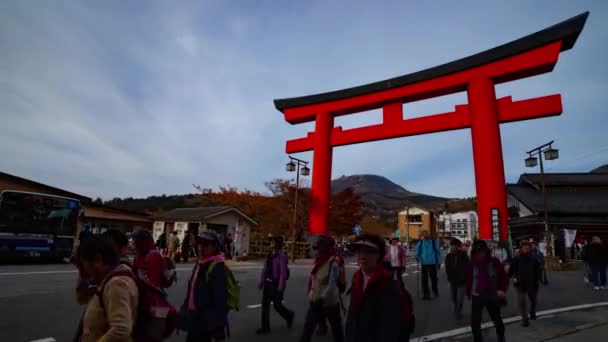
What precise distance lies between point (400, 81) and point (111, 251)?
1271cm

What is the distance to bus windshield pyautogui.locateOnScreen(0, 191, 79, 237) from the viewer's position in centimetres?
1167

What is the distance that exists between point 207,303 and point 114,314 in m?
1.34

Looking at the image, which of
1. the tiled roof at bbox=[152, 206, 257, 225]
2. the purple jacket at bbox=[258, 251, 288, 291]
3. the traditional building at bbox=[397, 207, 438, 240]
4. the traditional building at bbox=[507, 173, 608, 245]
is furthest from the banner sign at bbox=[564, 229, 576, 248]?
the traditional building at bbox=[397, 207, 438, 240]

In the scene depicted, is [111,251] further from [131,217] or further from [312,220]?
[131,217]

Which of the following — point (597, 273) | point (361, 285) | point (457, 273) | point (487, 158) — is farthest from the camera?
point (487, 158)

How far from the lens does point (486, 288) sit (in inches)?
175

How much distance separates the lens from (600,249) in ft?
31.8

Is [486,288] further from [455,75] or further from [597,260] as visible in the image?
[455,75]

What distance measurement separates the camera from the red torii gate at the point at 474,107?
10.2m

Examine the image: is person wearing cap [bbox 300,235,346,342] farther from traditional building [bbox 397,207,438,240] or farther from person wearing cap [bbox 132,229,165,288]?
traditional building [bbox 397,207,438,240]

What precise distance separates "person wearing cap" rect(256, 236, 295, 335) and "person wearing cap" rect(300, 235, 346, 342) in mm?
961

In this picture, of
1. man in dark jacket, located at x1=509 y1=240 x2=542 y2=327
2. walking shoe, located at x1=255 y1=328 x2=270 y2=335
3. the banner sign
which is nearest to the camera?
walking shoe, located at x1=255 y1=328 x2=270 y2=335

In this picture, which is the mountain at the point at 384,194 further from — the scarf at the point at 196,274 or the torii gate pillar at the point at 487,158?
the scarf at the point at 196,274

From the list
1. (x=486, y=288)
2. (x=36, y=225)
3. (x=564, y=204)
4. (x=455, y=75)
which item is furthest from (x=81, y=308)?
Result: (x=564, y=204)
